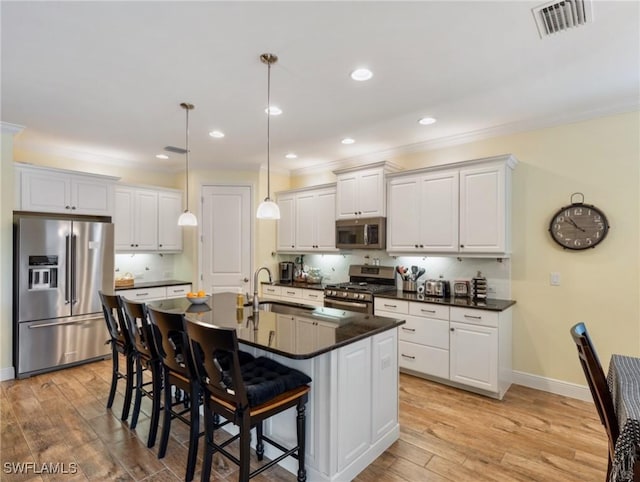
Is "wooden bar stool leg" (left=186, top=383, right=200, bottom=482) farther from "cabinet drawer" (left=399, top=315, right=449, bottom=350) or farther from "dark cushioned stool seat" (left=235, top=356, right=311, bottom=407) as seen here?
"cabinet drawer" (left=399, top=315, right=449, bottom=350)

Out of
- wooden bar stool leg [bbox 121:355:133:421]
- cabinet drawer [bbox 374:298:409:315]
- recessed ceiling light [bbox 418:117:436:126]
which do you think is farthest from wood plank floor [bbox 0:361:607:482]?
recessed ceiling light [bbox 418:117:436:126]

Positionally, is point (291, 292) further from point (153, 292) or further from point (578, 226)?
point (578, 226)

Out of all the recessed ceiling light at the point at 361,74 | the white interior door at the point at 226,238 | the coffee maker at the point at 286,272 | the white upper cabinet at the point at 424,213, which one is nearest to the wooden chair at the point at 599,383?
the recessed ceiling light at the point at 361,74

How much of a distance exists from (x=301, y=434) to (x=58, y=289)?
3.57 metres

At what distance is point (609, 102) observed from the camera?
3092 millimetres

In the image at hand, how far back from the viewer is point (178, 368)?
2.15 metres

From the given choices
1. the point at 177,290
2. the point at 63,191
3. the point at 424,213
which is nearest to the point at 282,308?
the point at 424,213

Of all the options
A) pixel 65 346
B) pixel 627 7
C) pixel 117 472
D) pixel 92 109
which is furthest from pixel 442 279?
pixel 65 346

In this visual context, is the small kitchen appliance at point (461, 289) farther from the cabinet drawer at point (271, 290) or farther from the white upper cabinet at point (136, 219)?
the white upper cabinet at point (136, 219)

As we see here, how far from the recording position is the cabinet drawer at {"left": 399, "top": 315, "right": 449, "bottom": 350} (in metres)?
3.55

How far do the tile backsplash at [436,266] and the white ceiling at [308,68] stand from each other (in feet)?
4.85

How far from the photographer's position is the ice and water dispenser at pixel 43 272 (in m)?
3.78

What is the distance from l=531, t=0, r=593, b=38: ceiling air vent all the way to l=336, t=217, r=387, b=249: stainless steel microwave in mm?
2569

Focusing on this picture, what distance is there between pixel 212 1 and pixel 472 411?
3631 millimetres
